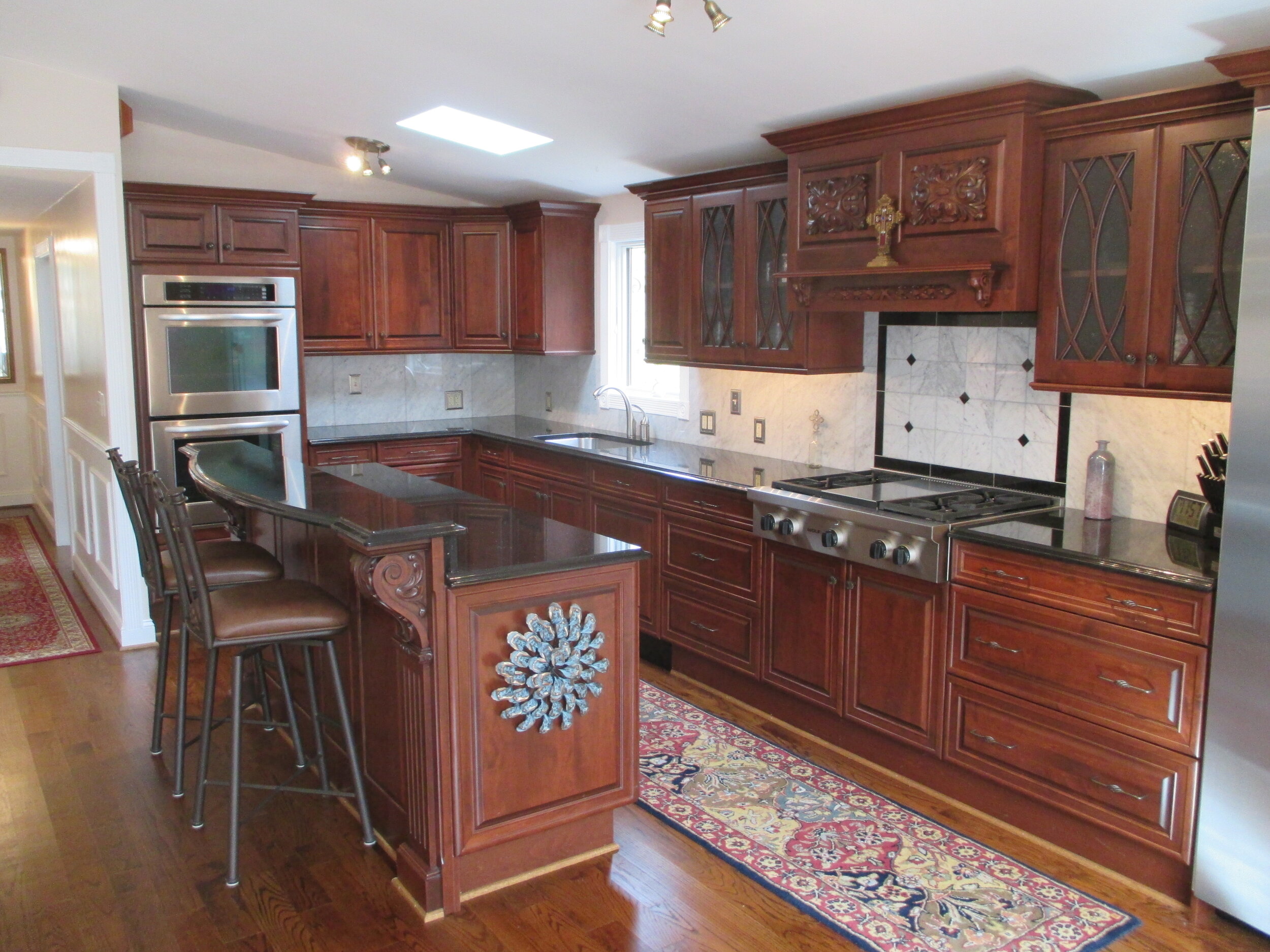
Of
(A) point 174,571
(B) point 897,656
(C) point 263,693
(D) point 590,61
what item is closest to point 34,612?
(C) point 263,693

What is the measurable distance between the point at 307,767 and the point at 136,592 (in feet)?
6.46

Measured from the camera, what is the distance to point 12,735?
12.9 feet

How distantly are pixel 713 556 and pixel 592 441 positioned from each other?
1.53 metres

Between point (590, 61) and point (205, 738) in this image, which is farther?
point (590, 61)

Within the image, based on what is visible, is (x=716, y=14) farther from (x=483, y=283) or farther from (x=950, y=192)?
(x=483, y=283)

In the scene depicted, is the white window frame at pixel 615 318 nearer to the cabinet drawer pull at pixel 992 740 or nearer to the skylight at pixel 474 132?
the skylight at pixel 474 132

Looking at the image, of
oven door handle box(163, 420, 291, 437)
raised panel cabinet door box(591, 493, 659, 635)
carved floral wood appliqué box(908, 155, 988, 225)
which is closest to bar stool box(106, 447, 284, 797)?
raised panel cabinet door box(591, 493, 659, 635)

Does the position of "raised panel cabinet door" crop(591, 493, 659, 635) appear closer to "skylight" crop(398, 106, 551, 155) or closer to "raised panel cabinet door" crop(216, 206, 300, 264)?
"skylight" crop(398, 106, 551, 155)

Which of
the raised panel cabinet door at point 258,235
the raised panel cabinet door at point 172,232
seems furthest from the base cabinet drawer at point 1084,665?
the raised panel cabinet door at point 172,232

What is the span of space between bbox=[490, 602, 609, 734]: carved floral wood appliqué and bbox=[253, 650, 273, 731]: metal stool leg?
125cm

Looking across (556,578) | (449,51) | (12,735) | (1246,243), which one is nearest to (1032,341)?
(1246,243)

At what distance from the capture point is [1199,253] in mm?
2830

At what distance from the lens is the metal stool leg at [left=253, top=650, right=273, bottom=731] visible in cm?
370

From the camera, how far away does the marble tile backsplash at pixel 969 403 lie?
3621mm
